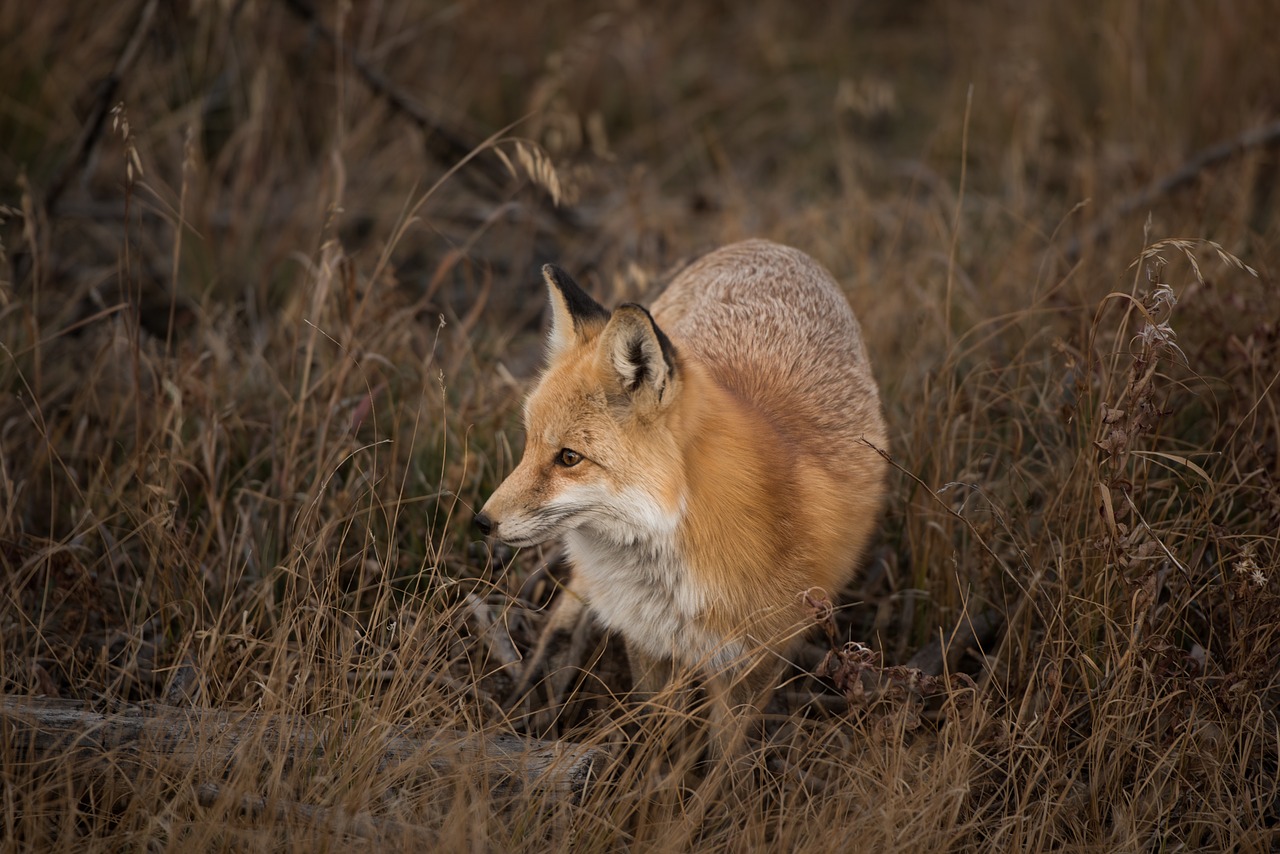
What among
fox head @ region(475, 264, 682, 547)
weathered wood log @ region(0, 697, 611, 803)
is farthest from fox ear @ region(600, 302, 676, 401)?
weathered wood log @ region(0, 697, 611, 803)

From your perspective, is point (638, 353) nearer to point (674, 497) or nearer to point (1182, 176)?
point (674, 497)

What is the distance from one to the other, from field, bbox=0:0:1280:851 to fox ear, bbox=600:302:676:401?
655 millimetres

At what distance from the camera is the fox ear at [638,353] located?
2645 mm

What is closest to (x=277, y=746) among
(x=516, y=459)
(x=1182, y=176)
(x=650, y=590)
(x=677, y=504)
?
(x=650, y=590)

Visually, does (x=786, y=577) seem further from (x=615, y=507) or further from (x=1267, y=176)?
(x=1267, y=176)

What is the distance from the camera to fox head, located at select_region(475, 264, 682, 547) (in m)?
2.73

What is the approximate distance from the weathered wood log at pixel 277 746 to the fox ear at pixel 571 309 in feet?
3.82

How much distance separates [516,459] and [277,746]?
5.03 ft

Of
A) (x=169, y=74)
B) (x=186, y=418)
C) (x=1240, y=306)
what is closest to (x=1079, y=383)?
(x=1240, y=306)

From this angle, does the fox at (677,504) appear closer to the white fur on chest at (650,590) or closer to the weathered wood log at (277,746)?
the white fur on chest at (650,590)

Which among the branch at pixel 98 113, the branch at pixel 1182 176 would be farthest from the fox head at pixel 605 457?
the branch at pixel 1182 176

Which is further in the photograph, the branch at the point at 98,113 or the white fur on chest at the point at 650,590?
the branch at the point at 98,113

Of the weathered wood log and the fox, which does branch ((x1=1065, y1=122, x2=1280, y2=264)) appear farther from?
the weathered wood log

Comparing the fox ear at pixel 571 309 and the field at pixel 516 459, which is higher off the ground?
the fox ear at pixel 571 309
